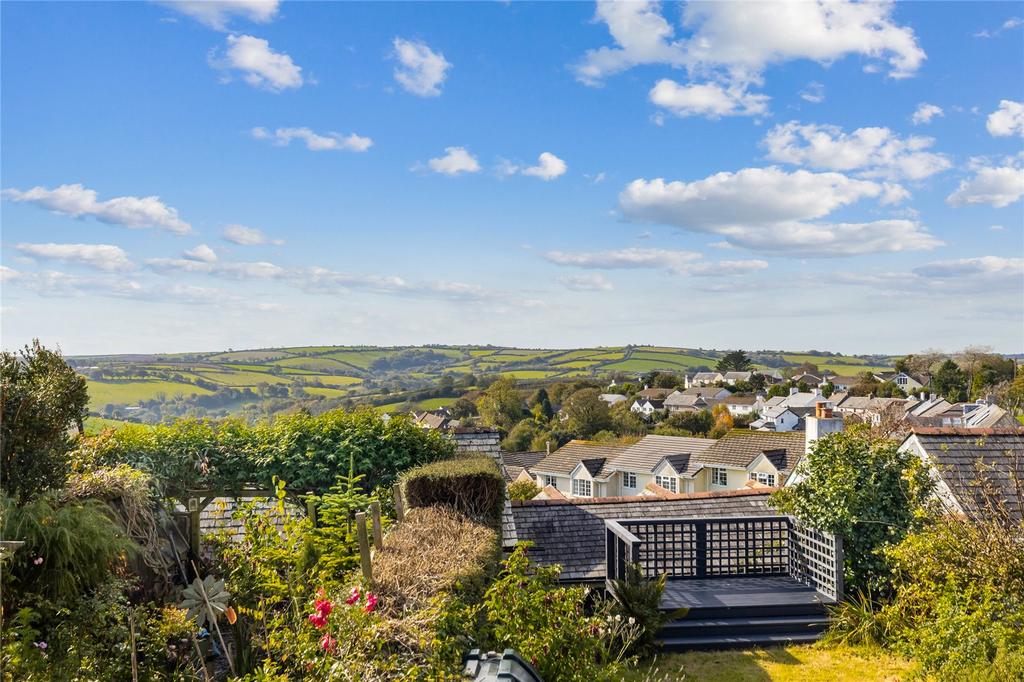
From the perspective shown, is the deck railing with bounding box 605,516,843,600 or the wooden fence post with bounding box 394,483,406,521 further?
the deck railing with bounding box 605,516,843,600

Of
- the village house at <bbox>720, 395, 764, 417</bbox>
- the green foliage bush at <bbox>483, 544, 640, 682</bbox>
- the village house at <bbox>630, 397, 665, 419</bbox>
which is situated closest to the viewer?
the green foliage bush at <bbox>483, 544, 640, 682</bbox>

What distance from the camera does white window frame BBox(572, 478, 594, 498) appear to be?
40.0 metres

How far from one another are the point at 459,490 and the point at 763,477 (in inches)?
1206

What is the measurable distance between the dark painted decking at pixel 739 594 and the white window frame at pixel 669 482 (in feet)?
89.2

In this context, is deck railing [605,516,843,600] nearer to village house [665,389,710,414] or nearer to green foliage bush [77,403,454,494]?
green foliage bush [77,403,454,494]

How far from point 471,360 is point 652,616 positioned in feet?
279

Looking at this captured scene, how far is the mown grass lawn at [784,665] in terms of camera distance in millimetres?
7047

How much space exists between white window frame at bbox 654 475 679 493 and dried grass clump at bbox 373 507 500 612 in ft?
105

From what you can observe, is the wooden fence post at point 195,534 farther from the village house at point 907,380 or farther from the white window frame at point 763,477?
the village house at point 907,380

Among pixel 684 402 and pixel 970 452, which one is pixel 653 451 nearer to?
pixel 970 452

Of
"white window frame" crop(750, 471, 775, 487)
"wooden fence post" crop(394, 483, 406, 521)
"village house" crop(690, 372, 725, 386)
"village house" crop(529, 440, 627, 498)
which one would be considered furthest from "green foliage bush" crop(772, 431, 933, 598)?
"village house" crop(690, 372, 725, 386)

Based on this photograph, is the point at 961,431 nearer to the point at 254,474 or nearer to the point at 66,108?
the point at 254,474

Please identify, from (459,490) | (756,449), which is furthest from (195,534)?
(756,449)

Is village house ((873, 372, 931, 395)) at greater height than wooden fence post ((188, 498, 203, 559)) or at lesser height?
lesser
